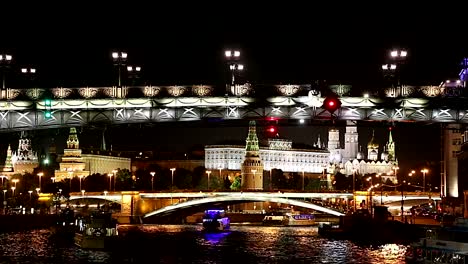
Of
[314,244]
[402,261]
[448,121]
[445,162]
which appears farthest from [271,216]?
[448,121]

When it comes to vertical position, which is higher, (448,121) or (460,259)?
(448,121)

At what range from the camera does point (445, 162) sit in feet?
422

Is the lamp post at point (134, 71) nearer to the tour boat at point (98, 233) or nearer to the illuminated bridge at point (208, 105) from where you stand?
the illuminated bridge at point (208, 105)

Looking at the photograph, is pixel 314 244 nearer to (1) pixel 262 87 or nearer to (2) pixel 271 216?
(1) pixel 262 87

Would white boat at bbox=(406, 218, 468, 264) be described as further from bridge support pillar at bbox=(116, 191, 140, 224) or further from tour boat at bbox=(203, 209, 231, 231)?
bridge support pillar at bbox=(116, 191, 140, 224)

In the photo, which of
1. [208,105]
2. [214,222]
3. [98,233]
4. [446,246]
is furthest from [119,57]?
[214,222]

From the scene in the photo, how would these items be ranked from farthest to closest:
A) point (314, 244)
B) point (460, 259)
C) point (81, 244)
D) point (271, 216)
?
1. point (271, 216)
2. point (314, 244)
3. point (81, 244)
4. point (460, 259)

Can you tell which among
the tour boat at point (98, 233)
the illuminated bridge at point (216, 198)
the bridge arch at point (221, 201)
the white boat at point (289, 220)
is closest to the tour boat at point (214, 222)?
the bridge arch at point (221, 201)

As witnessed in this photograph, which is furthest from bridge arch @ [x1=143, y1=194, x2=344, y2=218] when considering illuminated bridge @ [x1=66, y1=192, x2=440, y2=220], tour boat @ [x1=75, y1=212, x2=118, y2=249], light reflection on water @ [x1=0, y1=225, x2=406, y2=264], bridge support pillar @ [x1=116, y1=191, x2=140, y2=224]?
tour boat @ [x1=75, y1=212, x2=118, y2=249]

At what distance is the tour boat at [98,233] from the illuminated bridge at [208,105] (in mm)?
19612

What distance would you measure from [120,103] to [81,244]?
876 inches

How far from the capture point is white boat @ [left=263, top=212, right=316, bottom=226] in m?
131

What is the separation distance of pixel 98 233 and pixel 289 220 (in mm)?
65563

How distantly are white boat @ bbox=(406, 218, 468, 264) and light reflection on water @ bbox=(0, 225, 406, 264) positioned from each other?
8.81m
